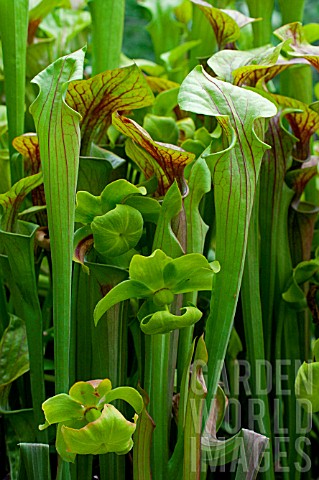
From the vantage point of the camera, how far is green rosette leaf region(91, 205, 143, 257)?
0.40m

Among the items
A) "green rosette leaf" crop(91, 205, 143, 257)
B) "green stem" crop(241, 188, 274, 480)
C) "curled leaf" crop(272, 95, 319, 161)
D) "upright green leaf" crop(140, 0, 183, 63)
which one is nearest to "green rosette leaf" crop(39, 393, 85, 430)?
"green rosette leaf" crop(91, 205, 143, 257)

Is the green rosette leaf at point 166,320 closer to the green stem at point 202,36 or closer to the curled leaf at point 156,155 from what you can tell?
the curled leaf at point 156,155

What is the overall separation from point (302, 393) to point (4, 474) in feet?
1.06

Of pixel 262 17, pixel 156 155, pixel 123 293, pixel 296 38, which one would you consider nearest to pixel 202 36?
pixel 262 17

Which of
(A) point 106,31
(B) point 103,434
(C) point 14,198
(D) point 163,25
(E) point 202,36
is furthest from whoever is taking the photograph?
(D) point 163,25

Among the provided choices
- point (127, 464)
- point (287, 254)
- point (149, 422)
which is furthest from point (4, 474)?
point (287, 254)

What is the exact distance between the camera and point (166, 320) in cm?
37

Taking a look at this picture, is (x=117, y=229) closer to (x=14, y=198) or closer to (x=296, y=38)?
(x=14, y=198)

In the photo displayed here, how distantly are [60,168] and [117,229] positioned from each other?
6 centimetres

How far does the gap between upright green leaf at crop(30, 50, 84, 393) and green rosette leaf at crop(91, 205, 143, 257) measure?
0.08 feet

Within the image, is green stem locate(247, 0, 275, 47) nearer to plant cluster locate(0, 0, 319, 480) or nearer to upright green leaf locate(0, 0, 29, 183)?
plant cluster locate(0, 0, 319, 480)

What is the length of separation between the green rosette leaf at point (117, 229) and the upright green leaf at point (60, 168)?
3 centimetres

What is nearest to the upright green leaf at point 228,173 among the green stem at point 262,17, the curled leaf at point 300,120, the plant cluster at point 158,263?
the plant cluster at point 158,263

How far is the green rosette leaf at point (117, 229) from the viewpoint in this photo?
397 millimetres
